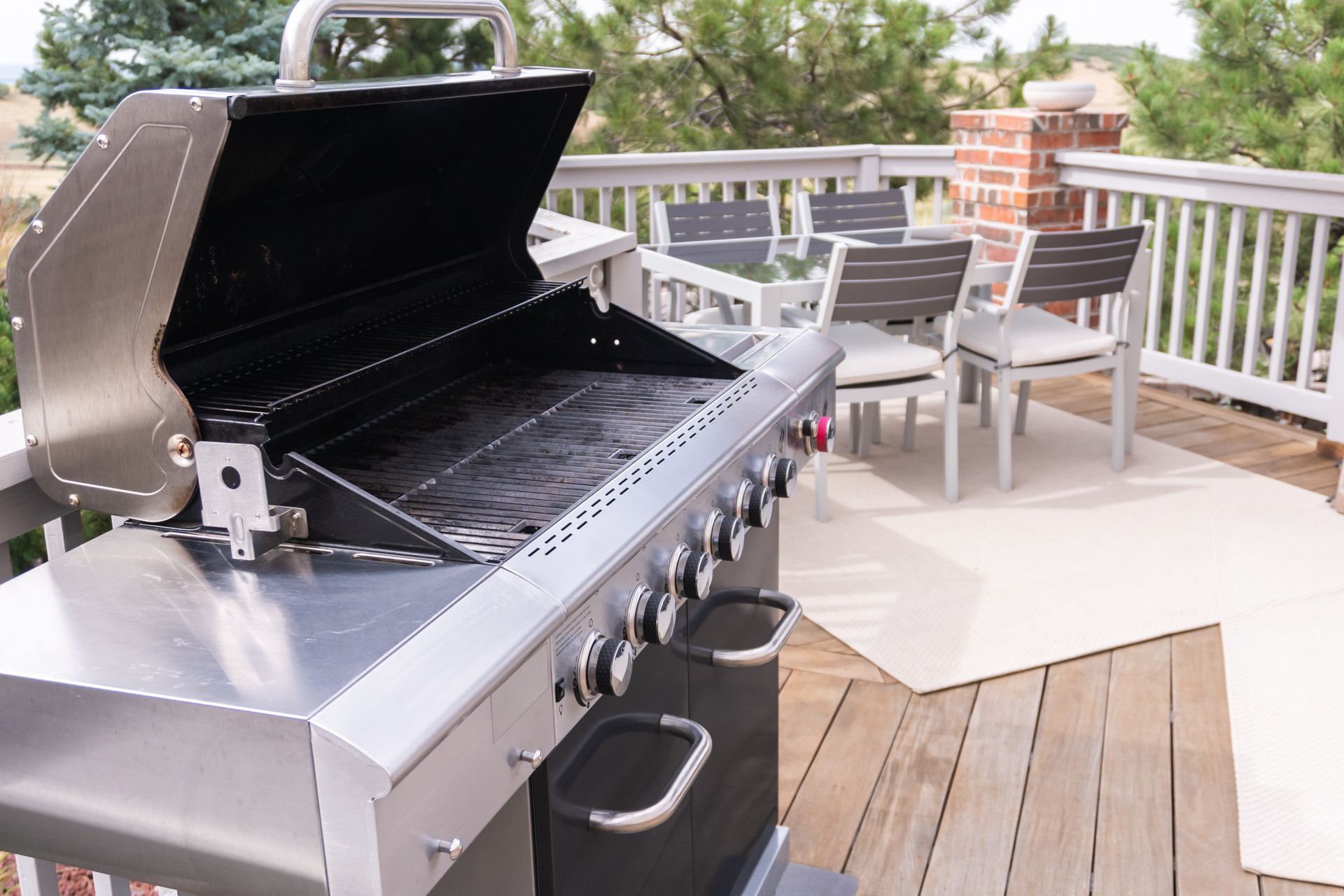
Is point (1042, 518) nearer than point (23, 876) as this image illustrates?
No

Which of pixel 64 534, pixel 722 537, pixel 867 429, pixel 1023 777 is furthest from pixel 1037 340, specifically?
pixel 64 534

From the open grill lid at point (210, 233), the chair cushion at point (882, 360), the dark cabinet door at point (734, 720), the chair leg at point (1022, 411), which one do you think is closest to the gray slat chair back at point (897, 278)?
the chair cushion at point (882, 360)

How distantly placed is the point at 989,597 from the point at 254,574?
248cm

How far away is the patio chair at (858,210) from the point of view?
5125 millimetres

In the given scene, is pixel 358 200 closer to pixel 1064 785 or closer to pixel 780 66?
pixel 1064 785

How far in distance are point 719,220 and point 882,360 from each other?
1396mm

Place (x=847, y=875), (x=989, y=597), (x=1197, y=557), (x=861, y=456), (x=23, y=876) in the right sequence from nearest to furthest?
(x=23, y=876) < (x=847, y=875) < (x=989, y=597) < (x=1197, y=557) < (x=861, y=456)

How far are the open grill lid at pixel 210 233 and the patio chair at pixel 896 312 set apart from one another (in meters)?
2.13

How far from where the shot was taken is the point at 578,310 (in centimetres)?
174

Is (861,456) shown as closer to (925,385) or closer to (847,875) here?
(925,385)

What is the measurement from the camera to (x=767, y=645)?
1.51 meters

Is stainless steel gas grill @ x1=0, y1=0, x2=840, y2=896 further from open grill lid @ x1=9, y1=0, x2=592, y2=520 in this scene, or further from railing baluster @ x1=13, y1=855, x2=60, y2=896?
railing baluster @ x1=13, y1=855, x2=60, y2=896

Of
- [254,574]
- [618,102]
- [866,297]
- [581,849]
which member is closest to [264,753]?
[254,574]

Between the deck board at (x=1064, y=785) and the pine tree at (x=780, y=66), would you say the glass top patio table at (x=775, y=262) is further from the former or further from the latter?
the pine tree at (x=780, y=66)
